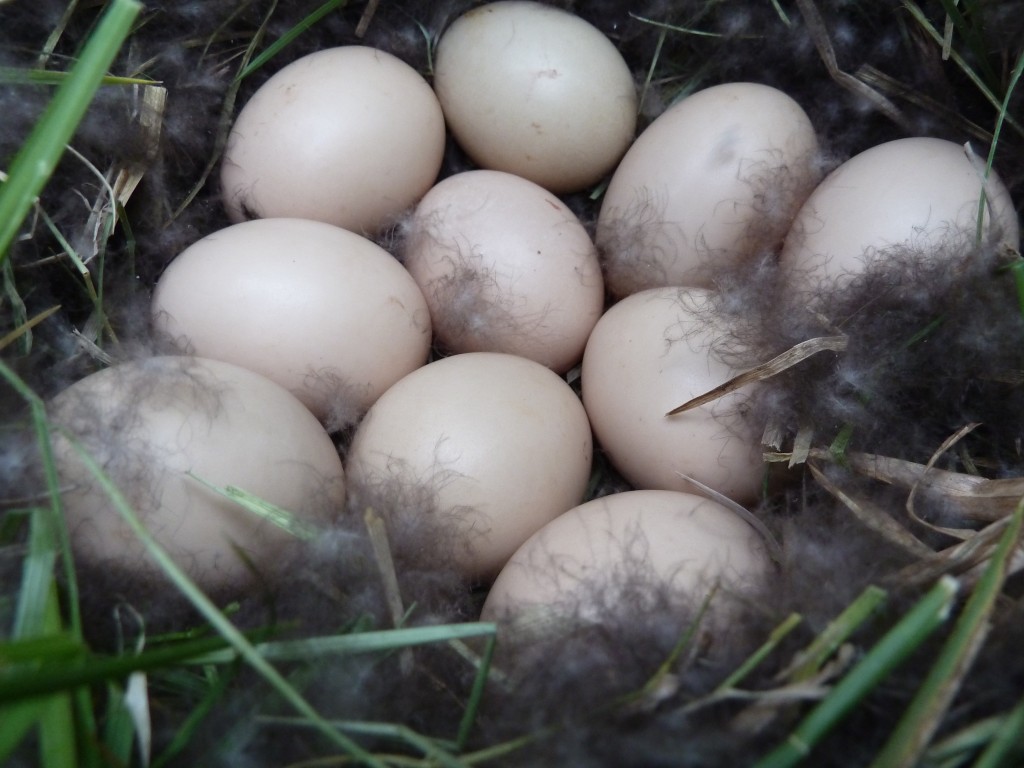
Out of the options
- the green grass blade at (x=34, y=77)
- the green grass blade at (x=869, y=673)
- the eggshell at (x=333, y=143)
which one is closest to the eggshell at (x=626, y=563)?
the green grass blade at (x=869, y=673)

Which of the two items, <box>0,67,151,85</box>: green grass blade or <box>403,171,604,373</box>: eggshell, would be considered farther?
<box>403,171,604,373</box>: eggshell

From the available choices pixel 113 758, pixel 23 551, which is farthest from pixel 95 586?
pixel 113 758

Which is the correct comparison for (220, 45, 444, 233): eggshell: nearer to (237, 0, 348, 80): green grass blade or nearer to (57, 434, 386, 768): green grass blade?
(237, 0, 348, 80): green grass blade

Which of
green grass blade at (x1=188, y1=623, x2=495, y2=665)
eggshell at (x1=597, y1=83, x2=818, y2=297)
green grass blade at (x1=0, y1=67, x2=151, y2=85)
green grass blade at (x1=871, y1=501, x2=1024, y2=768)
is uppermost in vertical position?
green grass blade at (x1=0, y1=67, x2=151, y2=85)

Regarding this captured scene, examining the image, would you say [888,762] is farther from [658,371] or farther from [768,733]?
[658,371]

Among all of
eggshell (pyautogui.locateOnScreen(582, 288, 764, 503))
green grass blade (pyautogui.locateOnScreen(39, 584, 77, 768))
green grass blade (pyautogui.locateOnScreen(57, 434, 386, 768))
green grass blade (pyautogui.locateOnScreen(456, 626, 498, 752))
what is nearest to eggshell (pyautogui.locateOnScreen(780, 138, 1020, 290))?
eggshell (pyautogui.locateOnScreen(582, 288, 764, 503))

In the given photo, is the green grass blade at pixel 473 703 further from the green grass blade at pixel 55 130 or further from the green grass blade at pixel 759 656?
the green grass blade at pixel 55 130

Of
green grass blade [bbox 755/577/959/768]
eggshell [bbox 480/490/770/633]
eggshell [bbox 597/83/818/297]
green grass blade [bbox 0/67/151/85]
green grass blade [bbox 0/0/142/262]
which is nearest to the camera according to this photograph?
green grass blade [bbox 755/577/959/768]
